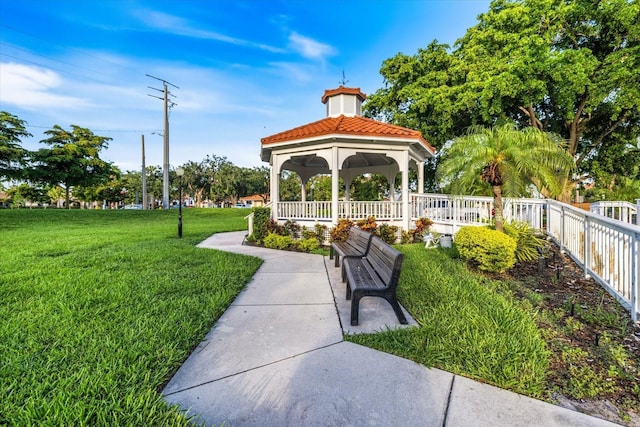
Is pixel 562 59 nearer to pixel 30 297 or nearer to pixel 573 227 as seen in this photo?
pixel 573 227

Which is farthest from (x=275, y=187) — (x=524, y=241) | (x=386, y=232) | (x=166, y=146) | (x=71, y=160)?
(x=71, y=160)

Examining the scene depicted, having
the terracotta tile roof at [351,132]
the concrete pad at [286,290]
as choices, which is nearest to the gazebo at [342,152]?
the terracotta tile roof at [351,132]

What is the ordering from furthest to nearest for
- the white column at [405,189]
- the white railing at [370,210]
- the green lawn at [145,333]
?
the white railing at [370,210]
the white column at [405,189]
the green lawn at [145,333]

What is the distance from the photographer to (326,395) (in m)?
2.02

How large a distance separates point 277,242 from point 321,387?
263 inches

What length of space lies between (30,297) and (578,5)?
19762 millimetres

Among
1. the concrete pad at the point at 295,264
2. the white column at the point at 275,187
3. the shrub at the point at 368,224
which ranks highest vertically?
the white column at the point at 275,187

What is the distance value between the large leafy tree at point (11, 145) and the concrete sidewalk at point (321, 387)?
29.2 metres

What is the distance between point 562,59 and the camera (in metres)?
11.7

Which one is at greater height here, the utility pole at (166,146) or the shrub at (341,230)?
the utility pole at (166,146)

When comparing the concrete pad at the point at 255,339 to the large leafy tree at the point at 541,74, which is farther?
the large leafy tree at the point at 541,74

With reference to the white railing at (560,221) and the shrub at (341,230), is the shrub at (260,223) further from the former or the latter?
the shrub at (341,230)

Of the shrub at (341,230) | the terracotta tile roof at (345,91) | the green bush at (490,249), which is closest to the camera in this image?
the green bush at (490,249)

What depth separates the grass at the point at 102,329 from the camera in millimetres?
1838
